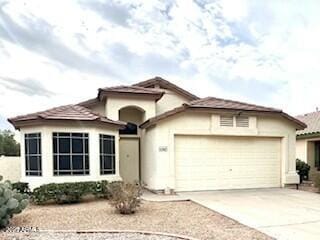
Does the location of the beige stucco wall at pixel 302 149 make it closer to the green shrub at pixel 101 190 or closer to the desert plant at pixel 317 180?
the desert plant at pixel 317 180

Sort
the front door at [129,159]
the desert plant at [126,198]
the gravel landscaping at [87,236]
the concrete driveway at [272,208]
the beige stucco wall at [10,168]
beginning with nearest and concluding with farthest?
1. the gravel landscaping at [87,236]
2. the concrete driveway at [272,208]
3. the desert plant at [126,198]
4. the front door at [129,159]
5. the beige stucco wall at [10,168]

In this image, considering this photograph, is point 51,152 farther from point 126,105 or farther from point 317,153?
point 317,153

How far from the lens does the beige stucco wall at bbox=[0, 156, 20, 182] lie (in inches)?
754

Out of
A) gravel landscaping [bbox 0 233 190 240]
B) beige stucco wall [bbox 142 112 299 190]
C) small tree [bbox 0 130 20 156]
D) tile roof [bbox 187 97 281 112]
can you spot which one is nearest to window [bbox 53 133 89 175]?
beige stucco wall [bbox 142 112 299 190]

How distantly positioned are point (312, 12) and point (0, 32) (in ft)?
42.1

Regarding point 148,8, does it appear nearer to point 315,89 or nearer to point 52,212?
point 52,212

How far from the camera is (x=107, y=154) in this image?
50.1 ft

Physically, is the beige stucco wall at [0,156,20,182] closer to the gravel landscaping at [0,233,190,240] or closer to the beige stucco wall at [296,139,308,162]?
the gravel landscaping at [0,233,190,240]

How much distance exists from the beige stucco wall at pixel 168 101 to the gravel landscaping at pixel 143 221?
856cm

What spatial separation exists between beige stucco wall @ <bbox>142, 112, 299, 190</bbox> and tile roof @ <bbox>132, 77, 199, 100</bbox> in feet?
12.9

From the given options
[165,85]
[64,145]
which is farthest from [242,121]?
[64,145]

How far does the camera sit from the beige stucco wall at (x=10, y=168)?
19.2m

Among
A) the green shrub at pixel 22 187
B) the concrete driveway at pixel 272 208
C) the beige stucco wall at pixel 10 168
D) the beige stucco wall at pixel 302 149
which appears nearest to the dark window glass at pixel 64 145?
the green shrub at pixel 22 187

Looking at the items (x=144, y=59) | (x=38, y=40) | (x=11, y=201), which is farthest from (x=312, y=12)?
(x=11, y=201)
